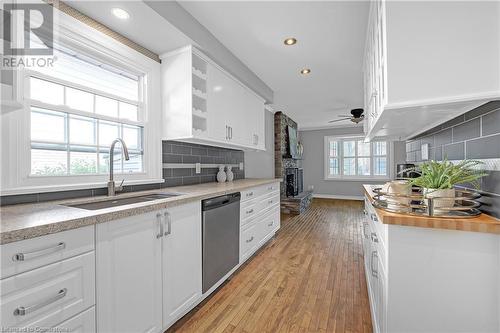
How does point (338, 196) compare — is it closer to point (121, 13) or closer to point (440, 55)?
point (440, 55)

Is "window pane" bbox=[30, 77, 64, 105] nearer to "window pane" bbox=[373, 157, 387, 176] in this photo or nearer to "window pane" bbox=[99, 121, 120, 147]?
"window pane" bbox=[99, 121, 120, 147]

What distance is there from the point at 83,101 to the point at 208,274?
1711 millimetres

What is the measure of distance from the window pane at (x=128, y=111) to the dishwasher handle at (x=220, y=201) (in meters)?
1.09

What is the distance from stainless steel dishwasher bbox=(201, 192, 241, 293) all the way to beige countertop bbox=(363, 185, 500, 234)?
130 cm

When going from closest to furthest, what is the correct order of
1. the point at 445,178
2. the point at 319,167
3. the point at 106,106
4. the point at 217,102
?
the point at 445,178
the point at 106,106
the point at 217,102
the point at 319,167

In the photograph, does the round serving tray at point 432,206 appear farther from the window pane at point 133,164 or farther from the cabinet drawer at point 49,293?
the window pane at point 133,164

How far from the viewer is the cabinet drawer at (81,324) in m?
0.96

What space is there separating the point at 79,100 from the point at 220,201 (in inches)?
53.6

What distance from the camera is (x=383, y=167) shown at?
22.9ft

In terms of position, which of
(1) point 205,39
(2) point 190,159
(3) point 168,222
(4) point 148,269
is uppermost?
(1) point 205,39

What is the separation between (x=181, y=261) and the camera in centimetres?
159

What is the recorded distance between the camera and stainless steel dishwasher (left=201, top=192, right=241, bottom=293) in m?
1.85

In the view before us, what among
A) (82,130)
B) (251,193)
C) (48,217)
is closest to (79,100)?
(82,130)

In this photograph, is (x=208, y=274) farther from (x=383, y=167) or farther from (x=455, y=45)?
(x=383, y=167)
